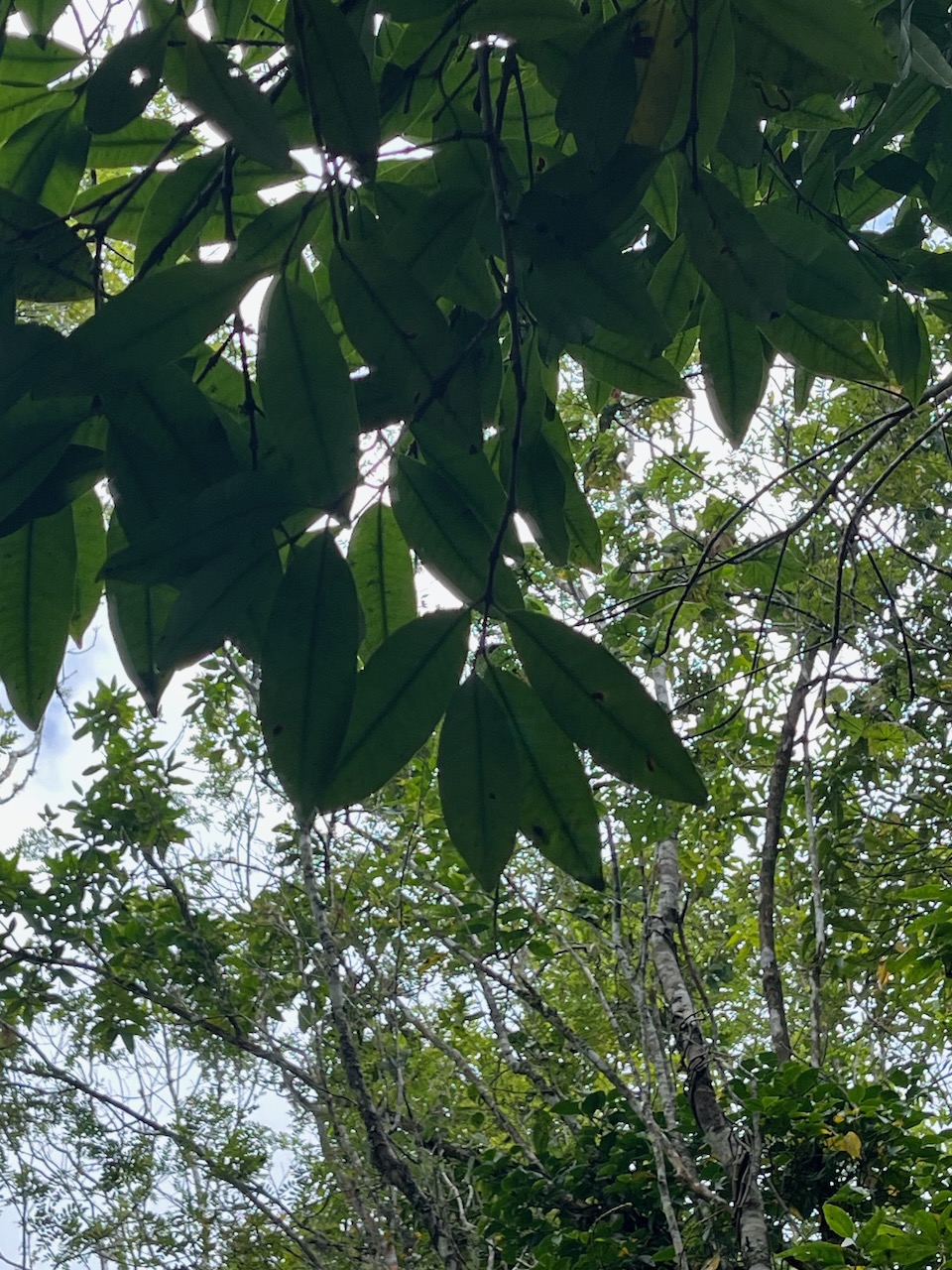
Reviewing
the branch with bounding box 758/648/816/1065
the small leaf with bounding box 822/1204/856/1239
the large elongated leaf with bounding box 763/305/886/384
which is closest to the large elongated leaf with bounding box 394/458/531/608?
the large elongated leaf with bounding box 763/305/886/384

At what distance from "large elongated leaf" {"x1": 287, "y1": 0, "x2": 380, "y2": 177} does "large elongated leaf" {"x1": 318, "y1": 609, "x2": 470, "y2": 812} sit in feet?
0.62

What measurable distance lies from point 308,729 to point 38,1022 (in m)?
3.98

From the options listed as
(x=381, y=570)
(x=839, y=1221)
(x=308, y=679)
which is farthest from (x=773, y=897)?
(x=308, y=679)

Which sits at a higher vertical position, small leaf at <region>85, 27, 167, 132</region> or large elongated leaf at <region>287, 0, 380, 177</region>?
Answer: small leaf at <region>85, 27, 167, 132</region>

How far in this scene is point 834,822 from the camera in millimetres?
1934

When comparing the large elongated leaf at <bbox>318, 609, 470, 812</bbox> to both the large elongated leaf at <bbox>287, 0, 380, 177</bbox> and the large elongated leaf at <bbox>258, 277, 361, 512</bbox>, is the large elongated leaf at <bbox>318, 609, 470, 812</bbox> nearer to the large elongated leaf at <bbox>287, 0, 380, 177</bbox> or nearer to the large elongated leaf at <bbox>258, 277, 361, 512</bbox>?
the large elongated leaf at <bbox>258, 277, 361, 512</bbox>

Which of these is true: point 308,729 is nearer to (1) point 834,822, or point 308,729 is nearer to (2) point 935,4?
(2) point 935,4

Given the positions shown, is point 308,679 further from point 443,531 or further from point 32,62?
point 32,62

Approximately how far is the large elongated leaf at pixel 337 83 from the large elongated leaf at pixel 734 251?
152mm

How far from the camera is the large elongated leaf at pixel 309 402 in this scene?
437 mm

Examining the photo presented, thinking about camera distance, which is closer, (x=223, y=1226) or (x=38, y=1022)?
(x=223, y=1226)

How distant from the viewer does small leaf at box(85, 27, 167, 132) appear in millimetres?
499

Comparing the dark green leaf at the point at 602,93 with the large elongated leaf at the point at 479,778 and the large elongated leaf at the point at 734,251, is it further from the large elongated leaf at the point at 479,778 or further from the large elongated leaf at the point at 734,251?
the large elongated leaf at the point at 479,778

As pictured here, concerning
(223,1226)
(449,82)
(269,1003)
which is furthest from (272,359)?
(223,1226)
